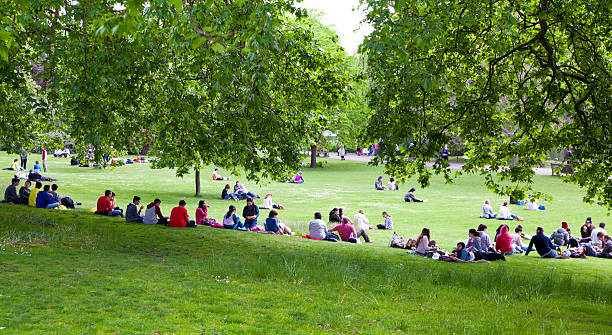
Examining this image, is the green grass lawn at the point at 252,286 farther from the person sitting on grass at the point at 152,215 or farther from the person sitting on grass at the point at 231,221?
the person sitting on grass at the point at 231,221

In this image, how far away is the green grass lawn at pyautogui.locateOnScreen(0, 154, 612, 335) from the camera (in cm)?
761

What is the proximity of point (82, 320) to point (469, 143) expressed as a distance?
1233 centimetres

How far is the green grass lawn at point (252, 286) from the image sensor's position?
7.61 metres

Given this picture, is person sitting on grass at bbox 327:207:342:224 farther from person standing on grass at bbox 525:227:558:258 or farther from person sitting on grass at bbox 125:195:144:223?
person standing on grass at bbox 525:227:558:258

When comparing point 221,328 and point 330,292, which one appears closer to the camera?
point 221,328

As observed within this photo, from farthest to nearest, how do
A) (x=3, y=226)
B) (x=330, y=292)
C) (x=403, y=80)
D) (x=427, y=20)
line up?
(x=3, y=226) < (x=403, y=80) < (x=427, y=20) < (x=330, y=292)

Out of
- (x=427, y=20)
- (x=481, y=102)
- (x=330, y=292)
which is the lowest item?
(x=330, y=292)

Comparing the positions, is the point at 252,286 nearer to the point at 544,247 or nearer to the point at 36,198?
the point at 544,247

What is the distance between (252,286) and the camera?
10.0m

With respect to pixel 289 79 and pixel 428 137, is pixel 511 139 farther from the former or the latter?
pixel 289 79

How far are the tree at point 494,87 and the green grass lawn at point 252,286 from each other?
10.6 feet

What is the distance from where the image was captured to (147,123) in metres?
16.7

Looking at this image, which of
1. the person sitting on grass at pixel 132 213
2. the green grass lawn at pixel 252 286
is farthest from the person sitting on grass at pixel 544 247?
the person sitting on grass at pixel 132 213

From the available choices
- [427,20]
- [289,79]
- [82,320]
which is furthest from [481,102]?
[82,320]
